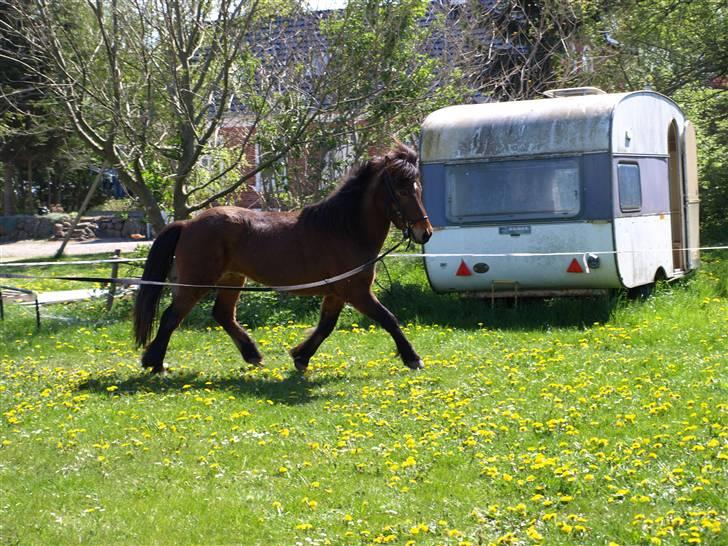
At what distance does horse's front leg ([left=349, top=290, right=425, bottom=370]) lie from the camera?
9570 mm

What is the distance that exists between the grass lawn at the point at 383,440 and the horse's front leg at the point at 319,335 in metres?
0.20

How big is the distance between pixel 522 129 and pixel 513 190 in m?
0.77

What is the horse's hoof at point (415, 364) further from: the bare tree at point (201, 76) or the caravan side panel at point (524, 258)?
the bare tree at point (201, 76)

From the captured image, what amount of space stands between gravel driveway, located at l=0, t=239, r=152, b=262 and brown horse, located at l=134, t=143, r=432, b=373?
1577cm

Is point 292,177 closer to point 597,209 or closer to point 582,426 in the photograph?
point 597,209

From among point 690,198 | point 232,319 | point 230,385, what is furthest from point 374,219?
point 690,198

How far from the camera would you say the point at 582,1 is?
22.4 meters

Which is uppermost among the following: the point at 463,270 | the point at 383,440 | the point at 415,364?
Answer: the point at 463,270

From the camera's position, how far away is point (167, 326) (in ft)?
32.1

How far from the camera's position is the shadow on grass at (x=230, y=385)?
8750 mm

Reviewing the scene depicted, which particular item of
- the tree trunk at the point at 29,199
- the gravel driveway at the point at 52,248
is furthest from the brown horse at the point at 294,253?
the tree trunk at the point at 29,199

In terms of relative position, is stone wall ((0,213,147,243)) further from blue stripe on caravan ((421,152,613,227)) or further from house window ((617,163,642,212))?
blue stripe on caravan ((421,152,613,227))

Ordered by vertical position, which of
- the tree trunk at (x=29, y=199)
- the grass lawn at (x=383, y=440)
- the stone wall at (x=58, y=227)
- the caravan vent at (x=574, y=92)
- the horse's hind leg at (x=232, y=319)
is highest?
the caravan vent at (x=574, y=92)

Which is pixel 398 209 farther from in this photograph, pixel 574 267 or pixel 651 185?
pixel 651 185
